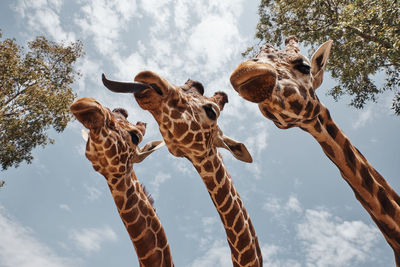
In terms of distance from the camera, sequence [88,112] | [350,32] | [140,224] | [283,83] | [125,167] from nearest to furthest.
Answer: [283,83]
[88,112]
[125,167]
[140,224]
[350,32]

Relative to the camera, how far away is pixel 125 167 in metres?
4.06

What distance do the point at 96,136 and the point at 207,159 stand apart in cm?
148

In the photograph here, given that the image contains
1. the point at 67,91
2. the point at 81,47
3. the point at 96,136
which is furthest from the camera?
the point at 81,47

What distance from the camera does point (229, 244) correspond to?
4.34 meters

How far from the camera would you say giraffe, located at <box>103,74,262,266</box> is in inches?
126

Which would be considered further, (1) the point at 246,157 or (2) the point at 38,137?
(2) the point at 38,137

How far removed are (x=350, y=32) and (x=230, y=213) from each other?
7939 mm

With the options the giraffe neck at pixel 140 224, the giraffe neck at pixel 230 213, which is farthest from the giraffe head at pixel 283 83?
the giraffe neck at pixel 140 224

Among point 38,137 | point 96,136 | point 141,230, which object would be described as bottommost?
point 141,230

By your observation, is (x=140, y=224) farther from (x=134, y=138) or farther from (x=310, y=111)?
(x=310, y=111)

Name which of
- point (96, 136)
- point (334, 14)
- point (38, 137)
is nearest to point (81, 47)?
point (38, 137)

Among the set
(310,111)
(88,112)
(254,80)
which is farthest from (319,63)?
(88,112)

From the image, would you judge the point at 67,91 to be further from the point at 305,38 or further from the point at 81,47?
the point at 305,38

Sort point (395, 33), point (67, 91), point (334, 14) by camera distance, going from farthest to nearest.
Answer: point (67, 91), point (334, 14), point (395, 33)
